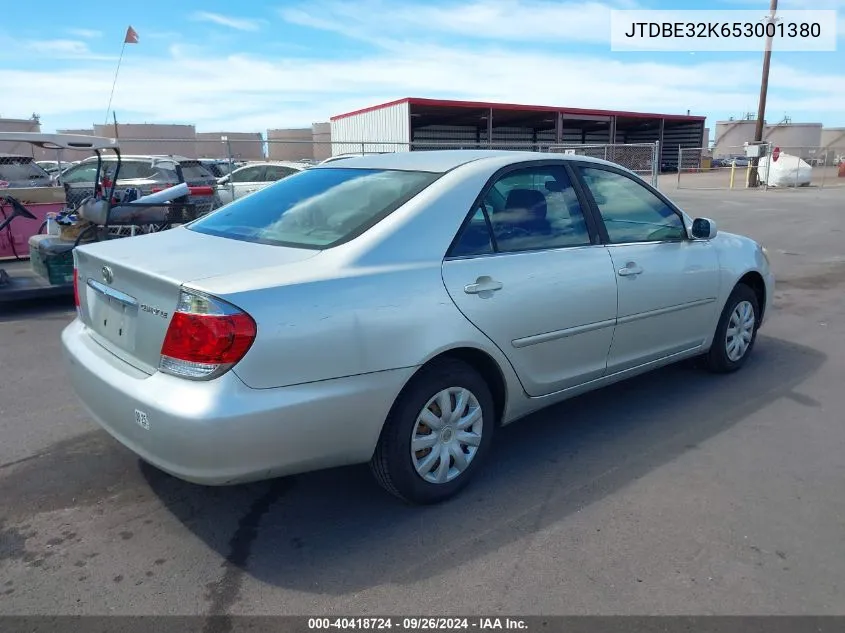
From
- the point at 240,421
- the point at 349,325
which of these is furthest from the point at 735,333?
the point at 240,421

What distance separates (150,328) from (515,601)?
1824 millimetres

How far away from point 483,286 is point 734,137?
239 ft

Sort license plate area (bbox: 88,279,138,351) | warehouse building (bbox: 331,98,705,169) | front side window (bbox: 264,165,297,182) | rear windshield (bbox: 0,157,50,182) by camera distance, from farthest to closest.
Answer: warehouse building (bbox: 331,98,705,169), front side window (bbox: 264,165,297,182), rear windshield (bbox: 0,157,50,182), license plate area (bbox: 88,279,138,351)

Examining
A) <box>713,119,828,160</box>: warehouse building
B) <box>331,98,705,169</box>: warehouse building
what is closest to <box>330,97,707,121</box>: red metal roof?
<box>331,98,705,169</box>: warehouse building

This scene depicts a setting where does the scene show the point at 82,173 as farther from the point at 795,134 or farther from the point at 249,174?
the point at 795,134

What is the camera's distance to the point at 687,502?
10.5 feet

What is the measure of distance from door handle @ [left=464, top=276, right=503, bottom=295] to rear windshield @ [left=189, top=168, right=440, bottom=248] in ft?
1.73

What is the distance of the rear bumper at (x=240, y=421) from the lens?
98.2 inches

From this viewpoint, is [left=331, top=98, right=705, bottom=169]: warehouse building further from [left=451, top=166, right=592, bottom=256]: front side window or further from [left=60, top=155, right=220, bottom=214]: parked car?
[left=451, top=166, right=592, bottom=256]: front side window

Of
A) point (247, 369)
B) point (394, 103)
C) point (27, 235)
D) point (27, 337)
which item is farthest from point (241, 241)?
point (394, 103)

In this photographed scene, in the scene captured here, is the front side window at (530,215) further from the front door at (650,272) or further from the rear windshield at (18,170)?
the rear windshield at (18,170)

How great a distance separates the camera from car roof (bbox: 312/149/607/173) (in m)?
3.56

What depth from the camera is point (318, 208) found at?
11.4 ft

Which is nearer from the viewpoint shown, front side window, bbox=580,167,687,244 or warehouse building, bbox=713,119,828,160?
front side window, bbox=580,167,687,244
